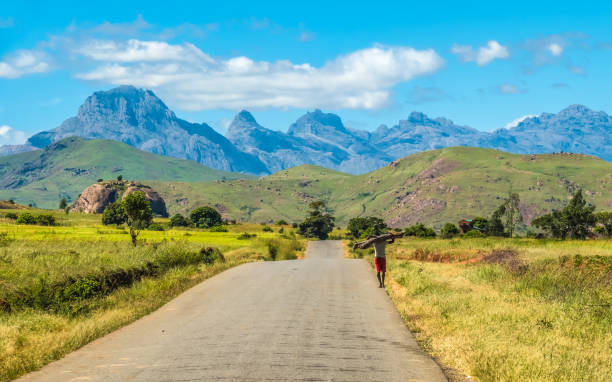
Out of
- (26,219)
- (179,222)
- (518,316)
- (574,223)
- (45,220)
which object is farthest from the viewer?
(179,222)

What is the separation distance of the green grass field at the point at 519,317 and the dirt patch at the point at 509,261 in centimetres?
11

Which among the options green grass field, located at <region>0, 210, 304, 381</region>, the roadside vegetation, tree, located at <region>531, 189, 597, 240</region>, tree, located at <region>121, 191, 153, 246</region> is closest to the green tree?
tree, located at <region>531, 189, 597, 240</region>

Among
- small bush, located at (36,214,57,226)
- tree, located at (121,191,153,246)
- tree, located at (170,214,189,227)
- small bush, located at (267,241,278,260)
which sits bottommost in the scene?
small bush, located at (267,241,278,260)

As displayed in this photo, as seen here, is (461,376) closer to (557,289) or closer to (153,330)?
(153,330)

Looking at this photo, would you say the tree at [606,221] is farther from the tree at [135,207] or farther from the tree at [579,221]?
the tree at [135,207]

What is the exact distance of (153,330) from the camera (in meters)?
13.2

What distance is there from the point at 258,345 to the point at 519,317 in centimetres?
730

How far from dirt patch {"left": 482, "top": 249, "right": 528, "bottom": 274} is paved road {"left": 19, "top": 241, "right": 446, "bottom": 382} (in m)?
8.69

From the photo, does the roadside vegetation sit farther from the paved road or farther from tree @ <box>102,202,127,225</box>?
tree @ <box>102,202,127,225</box>

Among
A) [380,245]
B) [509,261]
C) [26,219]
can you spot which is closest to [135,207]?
[380,245]

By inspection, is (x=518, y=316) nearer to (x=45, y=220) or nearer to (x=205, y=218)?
(x=45, y=220)

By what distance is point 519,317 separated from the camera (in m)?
14.1

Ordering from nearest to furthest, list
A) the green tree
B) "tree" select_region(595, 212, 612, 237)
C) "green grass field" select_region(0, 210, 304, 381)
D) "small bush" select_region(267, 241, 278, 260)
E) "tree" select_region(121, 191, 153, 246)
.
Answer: "green grass field" select_region(0, 210, 304, 381) < "tree" select_region(121, 191, 153, 246) < "small bush" select_region(267, 241, 278, 260) < "tree" select_region(595, 212, 612, 237) < the green tree

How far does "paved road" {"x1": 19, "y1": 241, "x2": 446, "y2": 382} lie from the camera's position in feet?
29.2
